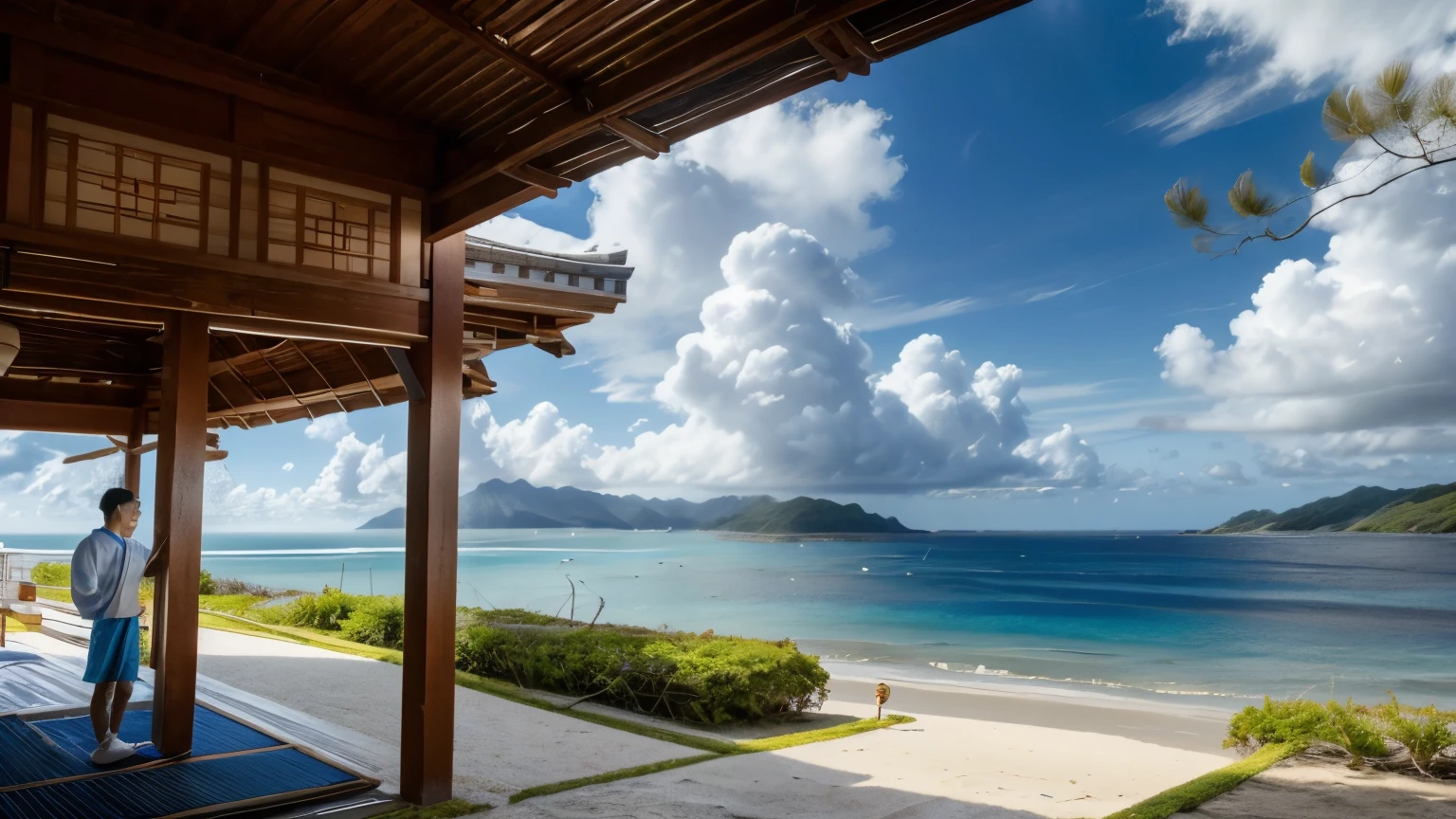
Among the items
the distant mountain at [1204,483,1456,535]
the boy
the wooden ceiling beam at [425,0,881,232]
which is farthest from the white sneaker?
the distant mountain at [1204,483,1456,535]

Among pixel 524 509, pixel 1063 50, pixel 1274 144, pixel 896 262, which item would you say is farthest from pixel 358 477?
pixel 1274 144

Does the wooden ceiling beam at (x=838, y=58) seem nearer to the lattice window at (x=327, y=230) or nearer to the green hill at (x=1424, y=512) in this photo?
the lattice window at (x=327, y=230)

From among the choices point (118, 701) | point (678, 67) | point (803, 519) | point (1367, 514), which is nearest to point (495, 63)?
point (678, 67)

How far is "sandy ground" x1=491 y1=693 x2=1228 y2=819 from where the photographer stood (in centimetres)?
427

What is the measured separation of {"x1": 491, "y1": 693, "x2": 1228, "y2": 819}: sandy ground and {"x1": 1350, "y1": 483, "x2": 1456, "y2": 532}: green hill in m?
64.9

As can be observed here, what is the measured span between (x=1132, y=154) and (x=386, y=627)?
2460 inches

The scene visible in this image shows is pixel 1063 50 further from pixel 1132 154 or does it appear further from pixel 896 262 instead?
pixel 896 262

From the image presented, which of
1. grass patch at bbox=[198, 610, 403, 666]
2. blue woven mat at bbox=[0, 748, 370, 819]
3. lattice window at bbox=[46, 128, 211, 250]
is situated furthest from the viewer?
grass patch at bbox=[198, 610, 403, 666]

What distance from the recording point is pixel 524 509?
9619 centimetres

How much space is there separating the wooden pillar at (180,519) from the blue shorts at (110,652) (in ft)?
0.48

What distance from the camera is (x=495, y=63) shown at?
3.33 meters

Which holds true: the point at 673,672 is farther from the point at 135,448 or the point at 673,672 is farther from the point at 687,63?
the point at 687,63

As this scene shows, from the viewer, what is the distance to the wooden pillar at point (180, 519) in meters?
3.95

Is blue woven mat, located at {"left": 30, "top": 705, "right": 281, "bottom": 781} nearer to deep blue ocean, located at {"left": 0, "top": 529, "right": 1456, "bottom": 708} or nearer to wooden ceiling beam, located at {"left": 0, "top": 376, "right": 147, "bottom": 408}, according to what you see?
wooden ceiling beam, located at {"left": 0, "top": 376, "right": 147, "bottom": 408}
